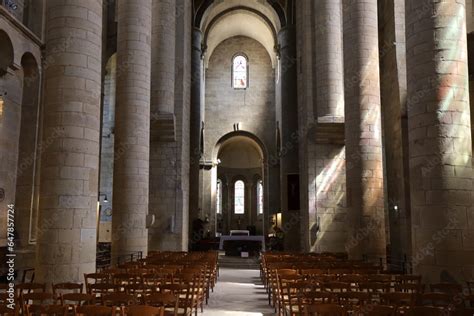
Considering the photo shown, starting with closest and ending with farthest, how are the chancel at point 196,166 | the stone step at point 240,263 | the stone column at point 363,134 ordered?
the chancel at point 196,166
the stone column at point 363,134
the stone step at point 240,263

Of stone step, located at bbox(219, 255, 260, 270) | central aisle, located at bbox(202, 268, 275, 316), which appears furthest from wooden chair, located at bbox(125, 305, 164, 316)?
stone step, located at bbox(219, 255, 260, 270)

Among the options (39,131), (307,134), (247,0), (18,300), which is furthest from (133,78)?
(247,0)

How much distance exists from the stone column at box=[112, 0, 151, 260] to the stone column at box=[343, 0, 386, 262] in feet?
21.3

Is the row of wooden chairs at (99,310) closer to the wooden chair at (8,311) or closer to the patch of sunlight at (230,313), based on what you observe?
the wooden chair at (8,311)

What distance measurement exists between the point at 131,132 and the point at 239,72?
95.5ft

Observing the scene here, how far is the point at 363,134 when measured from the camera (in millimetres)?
15398

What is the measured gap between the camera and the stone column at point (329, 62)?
21875mm

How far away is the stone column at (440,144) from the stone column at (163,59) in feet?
43.1

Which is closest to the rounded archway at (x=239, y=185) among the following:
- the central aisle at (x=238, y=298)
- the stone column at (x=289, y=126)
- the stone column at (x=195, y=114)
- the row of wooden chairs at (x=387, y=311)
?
the stone column at (x=195, y=114)

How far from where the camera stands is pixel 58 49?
34.1 feet

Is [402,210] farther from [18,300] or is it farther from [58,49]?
[18,300]

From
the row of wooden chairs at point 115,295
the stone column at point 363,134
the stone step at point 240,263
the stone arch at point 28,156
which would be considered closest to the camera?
the row of wooden chairs at point 115,295

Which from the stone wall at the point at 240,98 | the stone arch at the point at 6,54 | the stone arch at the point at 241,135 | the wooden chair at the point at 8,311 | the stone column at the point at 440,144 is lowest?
the wooden chair at the point at 8,311

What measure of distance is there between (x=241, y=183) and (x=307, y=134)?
24911 millimetres
